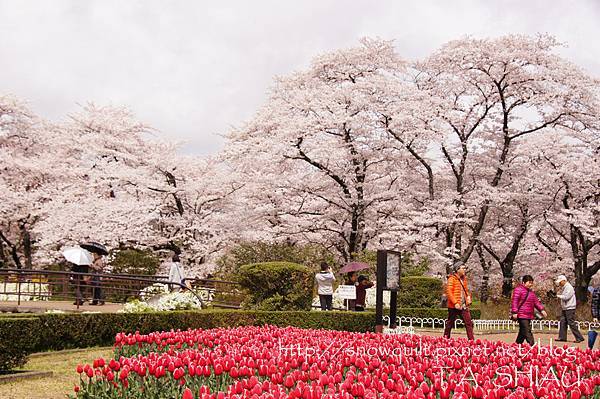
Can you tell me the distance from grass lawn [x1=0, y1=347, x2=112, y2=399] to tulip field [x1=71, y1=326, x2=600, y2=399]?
108cm

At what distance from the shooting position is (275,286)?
760 inches

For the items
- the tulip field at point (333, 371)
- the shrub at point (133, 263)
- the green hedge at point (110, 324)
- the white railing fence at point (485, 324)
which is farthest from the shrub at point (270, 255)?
the tulip field at point (333, 371)

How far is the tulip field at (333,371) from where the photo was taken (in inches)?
236

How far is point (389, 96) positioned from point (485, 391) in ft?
86.2

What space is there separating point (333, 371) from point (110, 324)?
9091 mm

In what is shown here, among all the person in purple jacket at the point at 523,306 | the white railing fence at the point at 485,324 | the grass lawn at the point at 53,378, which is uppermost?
the person in purple jacket at the point at 523,306

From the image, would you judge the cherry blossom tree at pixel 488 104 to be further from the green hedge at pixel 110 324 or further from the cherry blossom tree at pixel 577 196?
the green hedge at pixel 110 324

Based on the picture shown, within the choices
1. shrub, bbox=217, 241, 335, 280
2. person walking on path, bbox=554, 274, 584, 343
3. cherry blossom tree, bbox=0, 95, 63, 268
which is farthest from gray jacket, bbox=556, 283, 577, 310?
cherry blossom tree, bbox=0, 95, 63, 268

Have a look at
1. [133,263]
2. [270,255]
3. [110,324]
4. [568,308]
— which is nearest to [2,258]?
[133,263]

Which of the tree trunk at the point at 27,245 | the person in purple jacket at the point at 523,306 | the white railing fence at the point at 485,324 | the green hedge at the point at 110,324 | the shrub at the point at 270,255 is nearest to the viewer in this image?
the green hedge at the point at 110,324

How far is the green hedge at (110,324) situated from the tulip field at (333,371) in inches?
111

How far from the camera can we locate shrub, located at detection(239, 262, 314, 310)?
62.6 ft

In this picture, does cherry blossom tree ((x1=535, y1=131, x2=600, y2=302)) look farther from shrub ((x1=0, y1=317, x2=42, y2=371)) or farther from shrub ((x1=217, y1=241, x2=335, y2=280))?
shrub ((x1=0, y1=317, x2=42, y2=371))

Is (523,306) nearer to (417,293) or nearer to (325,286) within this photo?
(325,286)
